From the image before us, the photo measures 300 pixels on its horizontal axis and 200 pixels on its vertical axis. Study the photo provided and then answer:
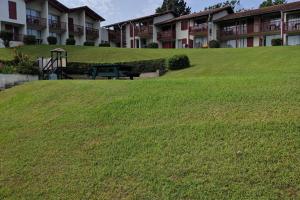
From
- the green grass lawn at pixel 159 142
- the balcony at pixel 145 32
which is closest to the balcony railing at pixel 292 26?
the balcony at pixel 145 32

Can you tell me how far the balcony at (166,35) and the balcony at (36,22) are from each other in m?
17.1

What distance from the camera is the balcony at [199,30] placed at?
5542 centimetres

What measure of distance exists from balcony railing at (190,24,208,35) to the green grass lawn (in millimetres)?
43923

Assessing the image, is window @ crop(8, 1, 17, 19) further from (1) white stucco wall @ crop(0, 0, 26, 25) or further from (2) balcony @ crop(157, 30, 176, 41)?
(2) balcony @ crop(157, 30, 176, 41)

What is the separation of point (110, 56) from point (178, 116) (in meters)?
24.8

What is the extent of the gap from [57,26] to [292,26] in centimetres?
2727

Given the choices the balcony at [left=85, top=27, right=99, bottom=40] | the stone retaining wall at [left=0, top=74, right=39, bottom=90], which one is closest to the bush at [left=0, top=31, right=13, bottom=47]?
the balcony at [left=85, top=27, right=99, bottom=40]

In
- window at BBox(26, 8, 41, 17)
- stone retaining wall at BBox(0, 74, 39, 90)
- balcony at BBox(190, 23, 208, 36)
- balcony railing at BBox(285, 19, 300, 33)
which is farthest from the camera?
balcony at BBox(190, 23, 208, 36)

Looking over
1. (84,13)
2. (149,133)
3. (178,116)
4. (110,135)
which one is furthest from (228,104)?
(84,13)

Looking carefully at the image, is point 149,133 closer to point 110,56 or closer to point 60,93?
point 60,93

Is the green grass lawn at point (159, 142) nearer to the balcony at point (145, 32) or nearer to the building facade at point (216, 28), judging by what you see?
the building facade at point (216, 28)

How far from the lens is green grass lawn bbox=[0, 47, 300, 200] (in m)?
6.95

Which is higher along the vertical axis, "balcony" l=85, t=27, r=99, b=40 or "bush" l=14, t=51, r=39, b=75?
"balcony" l=85, t=27, r=99, b=40

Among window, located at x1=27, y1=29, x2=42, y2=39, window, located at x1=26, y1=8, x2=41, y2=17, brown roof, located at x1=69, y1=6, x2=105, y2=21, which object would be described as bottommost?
window, located at x1=27, y1=29, x2=42, y2=39
